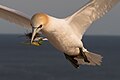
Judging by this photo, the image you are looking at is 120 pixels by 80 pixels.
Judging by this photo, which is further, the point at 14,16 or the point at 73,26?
the point at 14,16

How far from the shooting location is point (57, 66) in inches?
2648

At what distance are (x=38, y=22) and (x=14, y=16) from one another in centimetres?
190

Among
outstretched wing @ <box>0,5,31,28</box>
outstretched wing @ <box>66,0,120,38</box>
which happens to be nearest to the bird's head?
outstretched wing @ <box>66,0,120,38</box>

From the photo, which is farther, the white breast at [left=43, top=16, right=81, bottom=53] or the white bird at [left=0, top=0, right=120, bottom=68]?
the white bird at [left=0, top=0, right=120, bottom=68]

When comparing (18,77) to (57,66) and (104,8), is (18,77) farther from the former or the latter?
(104,8)

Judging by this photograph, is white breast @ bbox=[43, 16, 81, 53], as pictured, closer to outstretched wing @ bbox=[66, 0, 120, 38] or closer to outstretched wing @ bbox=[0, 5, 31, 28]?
outstretched wing @ bbox=[66, 0, 120, 38]

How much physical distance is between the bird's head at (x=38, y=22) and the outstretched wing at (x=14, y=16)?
1.44 m

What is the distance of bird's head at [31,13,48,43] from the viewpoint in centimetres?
509

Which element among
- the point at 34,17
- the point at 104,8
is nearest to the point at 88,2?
the point at 104,8

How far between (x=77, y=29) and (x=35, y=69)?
57.0 meters

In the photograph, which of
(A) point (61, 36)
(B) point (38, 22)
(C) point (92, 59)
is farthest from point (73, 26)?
(B) point (38, 22)

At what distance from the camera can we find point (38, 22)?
16.8 ft

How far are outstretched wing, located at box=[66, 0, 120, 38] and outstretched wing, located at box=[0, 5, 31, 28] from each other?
2.12ft

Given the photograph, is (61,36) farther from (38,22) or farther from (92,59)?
(92,59)
